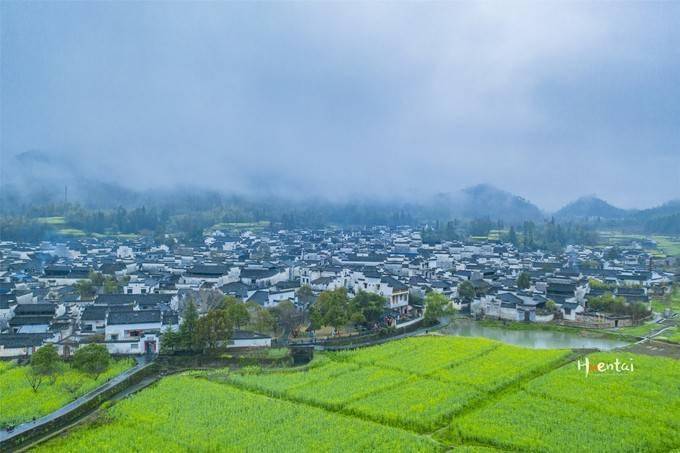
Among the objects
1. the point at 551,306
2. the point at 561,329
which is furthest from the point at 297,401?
the point at 551,306

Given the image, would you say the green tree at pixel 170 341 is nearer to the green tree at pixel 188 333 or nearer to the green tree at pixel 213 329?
the green tree at pixel 188 333

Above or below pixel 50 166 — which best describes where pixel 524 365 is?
below

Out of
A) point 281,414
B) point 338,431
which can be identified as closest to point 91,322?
point 281,414

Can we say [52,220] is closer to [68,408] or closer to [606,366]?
[68,408]

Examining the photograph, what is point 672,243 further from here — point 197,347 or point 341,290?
point 197,347

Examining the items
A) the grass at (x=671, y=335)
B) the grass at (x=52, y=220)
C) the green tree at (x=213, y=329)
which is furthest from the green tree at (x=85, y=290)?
the grass at (x=52, y=220)

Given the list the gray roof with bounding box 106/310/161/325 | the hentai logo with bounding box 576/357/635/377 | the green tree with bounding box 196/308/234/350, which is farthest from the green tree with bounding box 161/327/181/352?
the hentai logo with bounding box 576/357/635/377

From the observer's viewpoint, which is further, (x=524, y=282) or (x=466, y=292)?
(x=524, y=282)
